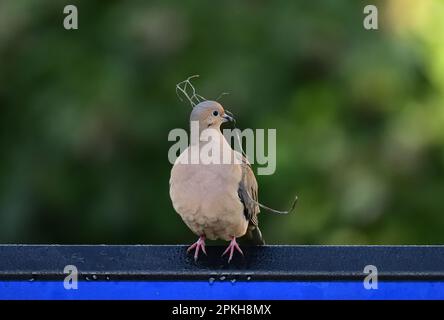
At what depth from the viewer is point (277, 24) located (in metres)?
5.39

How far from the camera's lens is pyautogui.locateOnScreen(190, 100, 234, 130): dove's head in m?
2.31

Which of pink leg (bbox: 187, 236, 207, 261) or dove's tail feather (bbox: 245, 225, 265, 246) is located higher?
dove's tail feather (bbox: 245, 225, 265, 246)

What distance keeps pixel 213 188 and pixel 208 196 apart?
0.02m

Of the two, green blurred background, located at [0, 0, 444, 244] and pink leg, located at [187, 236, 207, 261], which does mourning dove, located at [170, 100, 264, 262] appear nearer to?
pink leg, located at [187, 236, 207, 261]

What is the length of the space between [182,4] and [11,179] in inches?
43.2

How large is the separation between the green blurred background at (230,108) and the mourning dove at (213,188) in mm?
2539

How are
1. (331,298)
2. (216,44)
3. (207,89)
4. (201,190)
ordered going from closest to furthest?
(331,298) → (201,190) → (207,89) → (216,44)

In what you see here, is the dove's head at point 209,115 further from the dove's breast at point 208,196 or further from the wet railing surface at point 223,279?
the wet railing surface at point 223,279

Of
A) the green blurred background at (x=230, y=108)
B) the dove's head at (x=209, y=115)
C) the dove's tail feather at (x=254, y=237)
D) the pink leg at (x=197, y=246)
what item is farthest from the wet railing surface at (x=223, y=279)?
the green blurred background at (x=230, y=108)

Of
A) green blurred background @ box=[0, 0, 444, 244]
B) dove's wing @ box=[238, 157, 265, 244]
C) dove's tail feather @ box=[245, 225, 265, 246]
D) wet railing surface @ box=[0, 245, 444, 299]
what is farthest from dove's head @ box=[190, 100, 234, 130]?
green blurred background @ box=[0, 0, 444, 244]

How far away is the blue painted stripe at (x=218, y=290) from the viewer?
2053 mm

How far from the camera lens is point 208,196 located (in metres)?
2.39

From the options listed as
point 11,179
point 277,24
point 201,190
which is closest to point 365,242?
point 277,24

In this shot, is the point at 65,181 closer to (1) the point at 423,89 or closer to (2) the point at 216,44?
(2) the point at 216,44
